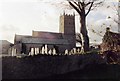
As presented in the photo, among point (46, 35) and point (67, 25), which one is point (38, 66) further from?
point (67, 25)

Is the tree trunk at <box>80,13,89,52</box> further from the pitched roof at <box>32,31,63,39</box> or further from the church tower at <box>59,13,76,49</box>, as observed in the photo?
the church tower at <box>59,13,76,49</box>

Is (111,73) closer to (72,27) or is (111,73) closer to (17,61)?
(17,61)

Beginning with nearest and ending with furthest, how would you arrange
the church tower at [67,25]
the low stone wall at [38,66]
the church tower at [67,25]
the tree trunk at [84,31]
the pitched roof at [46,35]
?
Answer: the low stone wall at [38,66] < the tree trunk at [84,31] < the pitched roof at [46,35] < the church tower at [67,25] < the church tower at [67,25]

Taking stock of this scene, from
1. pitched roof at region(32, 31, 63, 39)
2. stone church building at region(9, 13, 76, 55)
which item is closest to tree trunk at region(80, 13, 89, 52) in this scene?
stone church building at region(9, 13, 76, 55)

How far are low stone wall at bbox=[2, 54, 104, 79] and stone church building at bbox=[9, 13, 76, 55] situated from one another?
83.3 feet

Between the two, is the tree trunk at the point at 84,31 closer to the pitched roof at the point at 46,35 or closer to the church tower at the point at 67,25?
the pitched roof at the point at 46,35

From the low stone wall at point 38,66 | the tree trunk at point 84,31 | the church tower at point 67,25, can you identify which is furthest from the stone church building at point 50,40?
the low stone wall at point 38,66

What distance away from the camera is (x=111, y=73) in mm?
17781

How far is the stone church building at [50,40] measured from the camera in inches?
2099

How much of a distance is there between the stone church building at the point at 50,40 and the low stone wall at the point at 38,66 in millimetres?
25391

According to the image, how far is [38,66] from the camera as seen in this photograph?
62.4 feet

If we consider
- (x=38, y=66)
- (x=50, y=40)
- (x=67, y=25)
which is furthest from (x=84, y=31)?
(x=67, y=25)

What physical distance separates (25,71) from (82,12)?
673cm

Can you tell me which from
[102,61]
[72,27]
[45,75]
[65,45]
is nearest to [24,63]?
[45,75]
